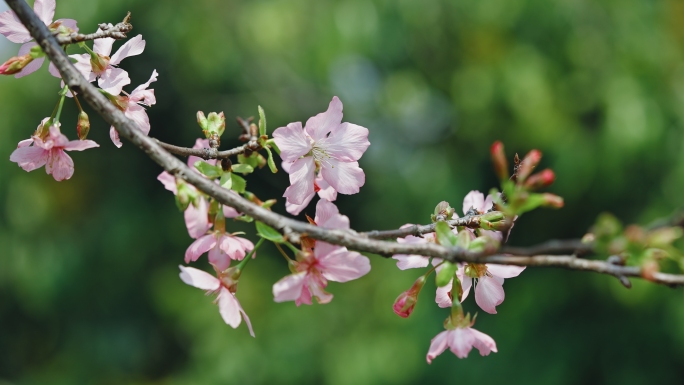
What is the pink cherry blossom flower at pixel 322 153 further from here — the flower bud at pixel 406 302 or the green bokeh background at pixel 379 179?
the green bokeh background at pixel 379 179

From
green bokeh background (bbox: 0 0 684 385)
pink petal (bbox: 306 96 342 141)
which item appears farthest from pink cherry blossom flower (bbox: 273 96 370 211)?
green bokeh background (bbox: 0 0 684 385)

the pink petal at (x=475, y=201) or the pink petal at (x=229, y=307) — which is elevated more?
the pink petal at (x=475, y=201)

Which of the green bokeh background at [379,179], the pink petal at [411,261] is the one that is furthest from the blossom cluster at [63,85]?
the green bokeh background at [379,179]

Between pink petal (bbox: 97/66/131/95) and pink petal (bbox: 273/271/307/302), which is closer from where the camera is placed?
pink petal (bbox: 273/271/307/302)

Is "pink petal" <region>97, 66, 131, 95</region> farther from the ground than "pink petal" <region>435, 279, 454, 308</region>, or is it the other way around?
"pink petal" <region>97, 66, 131, 95</region>

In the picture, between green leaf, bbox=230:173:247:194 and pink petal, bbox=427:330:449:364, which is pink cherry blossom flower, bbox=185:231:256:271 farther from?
pink petal, bbox=427:330:449:364

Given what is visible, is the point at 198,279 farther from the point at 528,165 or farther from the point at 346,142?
the point at 528,165

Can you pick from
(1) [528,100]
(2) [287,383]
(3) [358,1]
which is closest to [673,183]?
(1) [528,100]
